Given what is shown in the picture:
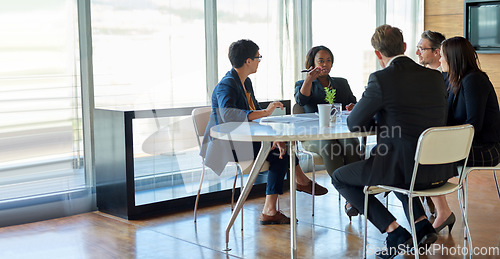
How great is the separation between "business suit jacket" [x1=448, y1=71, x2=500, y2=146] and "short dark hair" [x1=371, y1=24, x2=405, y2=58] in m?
0.63

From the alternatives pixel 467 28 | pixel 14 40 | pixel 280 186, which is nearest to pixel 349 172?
pixel 280 186

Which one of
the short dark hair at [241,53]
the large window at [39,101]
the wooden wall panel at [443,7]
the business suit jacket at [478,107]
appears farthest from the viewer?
the wooden wall panel at [443,7]

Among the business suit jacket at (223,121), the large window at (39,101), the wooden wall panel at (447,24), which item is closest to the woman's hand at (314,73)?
the business suit jacket at (223,121)

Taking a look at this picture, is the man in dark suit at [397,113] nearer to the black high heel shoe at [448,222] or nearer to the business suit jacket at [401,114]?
the business suit jacket at [401,114]

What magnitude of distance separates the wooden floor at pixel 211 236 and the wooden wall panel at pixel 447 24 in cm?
304

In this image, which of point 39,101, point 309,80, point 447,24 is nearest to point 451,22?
point 447,24

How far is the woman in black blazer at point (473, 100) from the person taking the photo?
12.1 ft

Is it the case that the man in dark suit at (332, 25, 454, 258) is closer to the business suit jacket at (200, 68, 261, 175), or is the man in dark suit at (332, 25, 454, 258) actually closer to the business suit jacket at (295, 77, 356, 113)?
the business suit jacket at (200, 68, 261, 175)

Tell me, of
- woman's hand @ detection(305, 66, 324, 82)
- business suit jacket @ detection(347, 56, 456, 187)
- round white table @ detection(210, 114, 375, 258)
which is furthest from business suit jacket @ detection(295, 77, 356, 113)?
business suit jacket @ detection(347, 56, 456, 187)

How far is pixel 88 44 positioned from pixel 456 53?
2.63m

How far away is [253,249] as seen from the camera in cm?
374

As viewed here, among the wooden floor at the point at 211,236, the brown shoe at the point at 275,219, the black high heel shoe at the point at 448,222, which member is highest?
the black high heel shoe at the point at 448,222

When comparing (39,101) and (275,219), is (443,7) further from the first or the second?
(39,101)

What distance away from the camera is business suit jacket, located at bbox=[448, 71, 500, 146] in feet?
12.1
